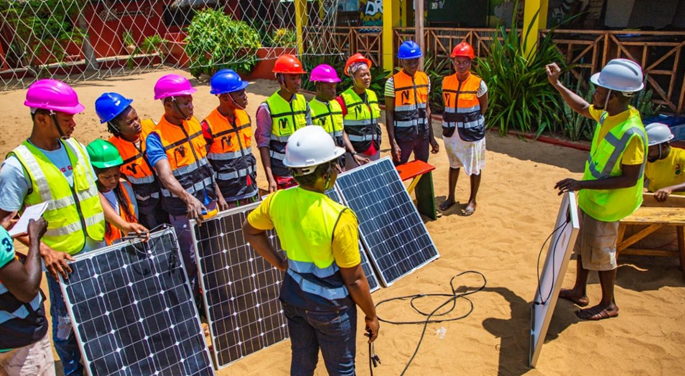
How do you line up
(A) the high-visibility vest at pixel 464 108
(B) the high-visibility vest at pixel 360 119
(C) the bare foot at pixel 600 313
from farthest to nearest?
(A) the high-visibility vest at pixel 464 108
(B) the high-visibility vest at pixel 360 119
(C) the bare foot at pixel 600 313

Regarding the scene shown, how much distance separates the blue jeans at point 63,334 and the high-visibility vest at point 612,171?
13.4 feet

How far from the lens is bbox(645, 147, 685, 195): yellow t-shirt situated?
5000mm

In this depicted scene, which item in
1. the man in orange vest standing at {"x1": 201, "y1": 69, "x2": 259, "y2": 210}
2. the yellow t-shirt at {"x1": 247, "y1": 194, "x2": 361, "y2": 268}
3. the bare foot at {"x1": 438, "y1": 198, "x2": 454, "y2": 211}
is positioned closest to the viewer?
the yellow t-shirt at {"x1": 247, "y1": 194, "x2": 361, "y2": 268}

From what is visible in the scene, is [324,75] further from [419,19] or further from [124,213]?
[419,19]

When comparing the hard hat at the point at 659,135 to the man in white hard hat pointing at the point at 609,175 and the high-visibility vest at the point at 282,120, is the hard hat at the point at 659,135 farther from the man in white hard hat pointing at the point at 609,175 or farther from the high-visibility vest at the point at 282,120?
the high-visibility vest at the point at 282,120

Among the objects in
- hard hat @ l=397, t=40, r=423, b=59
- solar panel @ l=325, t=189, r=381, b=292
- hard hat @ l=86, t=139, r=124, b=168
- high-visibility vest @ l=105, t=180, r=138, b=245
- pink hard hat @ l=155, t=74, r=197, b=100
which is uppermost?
pink hard hat @ l=155, t=74, r=197, b=100

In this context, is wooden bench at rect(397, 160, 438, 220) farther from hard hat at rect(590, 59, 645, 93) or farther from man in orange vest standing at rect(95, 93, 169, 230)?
man in orange vest standing at rect(95, 93, 169, 230)

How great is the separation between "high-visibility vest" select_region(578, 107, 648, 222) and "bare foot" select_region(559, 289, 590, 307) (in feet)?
3.08

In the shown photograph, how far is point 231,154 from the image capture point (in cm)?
466

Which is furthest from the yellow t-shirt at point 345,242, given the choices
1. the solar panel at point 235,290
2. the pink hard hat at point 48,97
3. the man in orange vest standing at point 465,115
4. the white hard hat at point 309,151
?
the man in orange vest standing at point 465,115

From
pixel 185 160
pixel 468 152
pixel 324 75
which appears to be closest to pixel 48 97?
pixel 185 160

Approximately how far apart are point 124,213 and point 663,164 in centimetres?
527

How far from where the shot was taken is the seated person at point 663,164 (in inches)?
190

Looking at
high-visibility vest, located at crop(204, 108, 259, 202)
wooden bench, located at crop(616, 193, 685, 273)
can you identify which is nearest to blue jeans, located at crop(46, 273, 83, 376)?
high-visibility vest, located at crop(204, 108, 259, 202)
